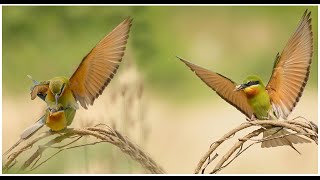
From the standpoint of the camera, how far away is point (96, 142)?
2311mm

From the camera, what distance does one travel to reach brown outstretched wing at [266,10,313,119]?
92.0 inches

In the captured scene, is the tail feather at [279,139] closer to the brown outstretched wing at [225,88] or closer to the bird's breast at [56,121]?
the brown outstretched wing at [225,88]

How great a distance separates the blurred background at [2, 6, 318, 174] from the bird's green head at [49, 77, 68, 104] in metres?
0.05

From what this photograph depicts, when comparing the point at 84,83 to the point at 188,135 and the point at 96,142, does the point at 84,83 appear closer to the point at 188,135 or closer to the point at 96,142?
the point at 96,142

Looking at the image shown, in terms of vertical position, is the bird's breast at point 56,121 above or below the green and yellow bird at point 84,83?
below

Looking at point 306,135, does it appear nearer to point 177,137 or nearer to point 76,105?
point 177,137

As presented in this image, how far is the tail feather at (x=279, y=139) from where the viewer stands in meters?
2.31

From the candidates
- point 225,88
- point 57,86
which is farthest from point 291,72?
point 57,86

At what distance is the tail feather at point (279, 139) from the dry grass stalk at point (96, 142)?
35cm

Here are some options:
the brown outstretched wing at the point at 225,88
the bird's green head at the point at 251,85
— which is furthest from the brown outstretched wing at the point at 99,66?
the bird's green head at the point at 251,85

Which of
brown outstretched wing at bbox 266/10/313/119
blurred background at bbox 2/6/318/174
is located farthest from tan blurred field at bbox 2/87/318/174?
brown outstretched wing at bbox 266/10/313/119

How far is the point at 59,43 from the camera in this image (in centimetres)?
241

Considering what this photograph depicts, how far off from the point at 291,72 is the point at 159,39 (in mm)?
435

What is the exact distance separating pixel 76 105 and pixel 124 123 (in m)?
0.17
